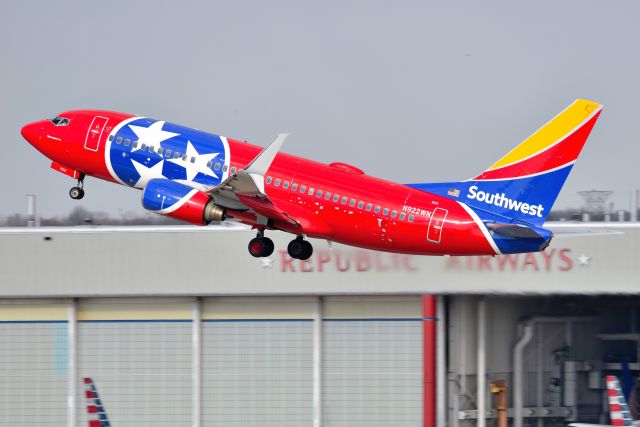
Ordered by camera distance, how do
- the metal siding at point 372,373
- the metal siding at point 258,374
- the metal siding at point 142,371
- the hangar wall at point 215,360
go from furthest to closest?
the metal siding at point 142,371, the metal siding at point 258,374, the hangar wall at point 215,360, the metal siding at point 372,373

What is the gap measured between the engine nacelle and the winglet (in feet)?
9.60

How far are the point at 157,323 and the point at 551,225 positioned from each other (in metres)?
24.8

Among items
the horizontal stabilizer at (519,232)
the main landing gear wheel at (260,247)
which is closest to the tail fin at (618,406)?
the horizontal stabilizer at (519,232)

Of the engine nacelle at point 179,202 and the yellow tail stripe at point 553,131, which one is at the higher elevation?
the yellow tail stripe at point 553,131

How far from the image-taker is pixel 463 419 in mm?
85750

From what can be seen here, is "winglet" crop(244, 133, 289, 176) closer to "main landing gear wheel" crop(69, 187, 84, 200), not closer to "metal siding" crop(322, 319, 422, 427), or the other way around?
"main landing gear wheel" crop(69, 187, 84, 200)

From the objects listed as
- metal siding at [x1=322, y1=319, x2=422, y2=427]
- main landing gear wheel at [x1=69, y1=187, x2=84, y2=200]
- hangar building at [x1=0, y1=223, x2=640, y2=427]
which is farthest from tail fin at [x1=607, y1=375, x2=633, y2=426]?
main landing gear wheel at [x1=69, y1=187, x2=84, y2=200]

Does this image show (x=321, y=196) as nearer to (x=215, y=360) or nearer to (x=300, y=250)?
(x=300, y=250)

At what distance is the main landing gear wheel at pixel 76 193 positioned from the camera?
76250mm

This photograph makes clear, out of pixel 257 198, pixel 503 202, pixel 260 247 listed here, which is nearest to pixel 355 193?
pixel 257 198

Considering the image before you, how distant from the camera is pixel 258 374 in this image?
86.1 meters

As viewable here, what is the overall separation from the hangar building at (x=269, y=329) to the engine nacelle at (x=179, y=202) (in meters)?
15.1

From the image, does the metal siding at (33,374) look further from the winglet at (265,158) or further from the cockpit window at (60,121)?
the winglet at (265,158)

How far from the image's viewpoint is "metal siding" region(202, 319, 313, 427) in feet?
282
